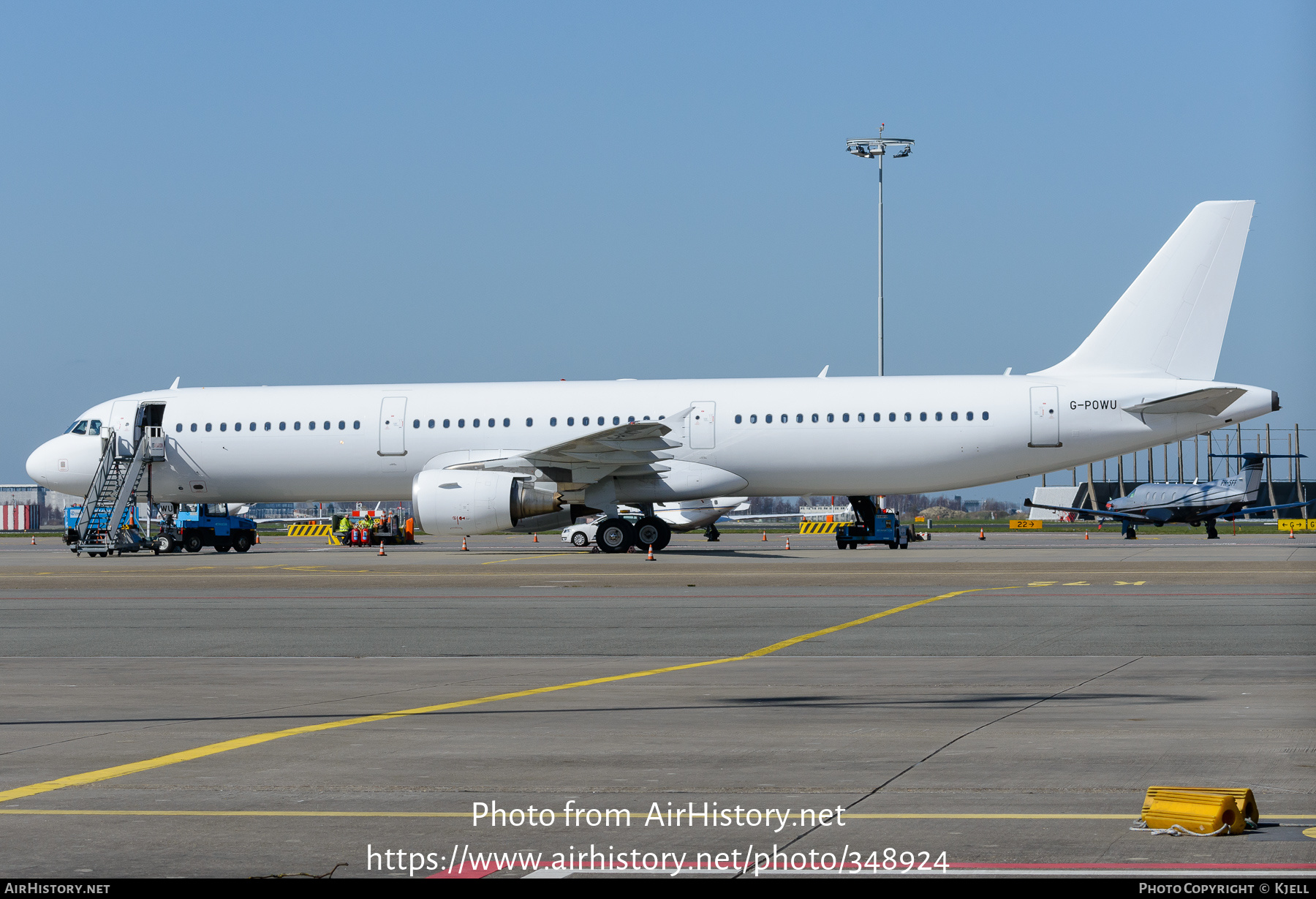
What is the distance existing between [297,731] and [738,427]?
24.7 m

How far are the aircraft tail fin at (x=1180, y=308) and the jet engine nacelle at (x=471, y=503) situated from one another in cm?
1340

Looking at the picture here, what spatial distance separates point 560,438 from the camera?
110 feet

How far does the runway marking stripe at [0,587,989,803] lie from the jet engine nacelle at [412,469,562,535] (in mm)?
17204

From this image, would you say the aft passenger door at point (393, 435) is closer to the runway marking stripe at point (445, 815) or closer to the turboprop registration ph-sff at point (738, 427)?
the turboprop registration ph-sff at point (738, 427)

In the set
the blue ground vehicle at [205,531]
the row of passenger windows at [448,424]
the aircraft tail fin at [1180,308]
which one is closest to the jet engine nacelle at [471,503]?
the row of passenger windows at [448,424]

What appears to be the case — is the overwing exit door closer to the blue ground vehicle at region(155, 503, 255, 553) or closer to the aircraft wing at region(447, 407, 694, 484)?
the aircraft wing at region(447, 407, 694, 484)

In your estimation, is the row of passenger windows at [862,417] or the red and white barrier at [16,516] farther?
the red and white barrier at [16,516]

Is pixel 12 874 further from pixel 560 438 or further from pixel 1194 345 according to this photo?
pixel 1194 345

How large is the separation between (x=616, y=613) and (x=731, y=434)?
51.4ft

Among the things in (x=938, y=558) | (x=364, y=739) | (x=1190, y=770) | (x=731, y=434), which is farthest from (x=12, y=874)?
(x=731, y=434)

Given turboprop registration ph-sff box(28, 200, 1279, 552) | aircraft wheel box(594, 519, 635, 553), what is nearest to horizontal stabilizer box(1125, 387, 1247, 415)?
turboprop registration ph-sff box(28, 200, 1279, 552)

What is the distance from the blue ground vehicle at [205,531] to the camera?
37.2 m

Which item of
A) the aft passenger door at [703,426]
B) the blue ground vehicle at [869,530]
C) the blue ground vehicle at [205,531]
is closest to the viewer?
the aft passenger door at [703,426]

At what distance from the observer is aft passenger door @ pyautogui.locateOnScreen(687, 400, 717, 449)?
32.7 meters
